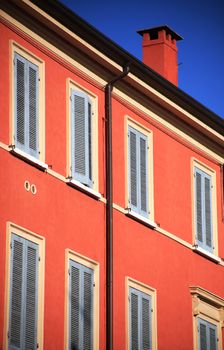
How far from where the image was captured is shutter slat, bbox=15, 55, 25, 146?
98.4ft

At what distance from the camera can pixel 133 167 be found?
33.9 meters

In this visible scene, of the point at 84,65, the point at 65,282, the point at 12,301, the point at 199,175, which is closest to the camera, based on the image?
the point at 12,301

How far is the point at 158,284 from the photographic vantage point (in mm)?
33906

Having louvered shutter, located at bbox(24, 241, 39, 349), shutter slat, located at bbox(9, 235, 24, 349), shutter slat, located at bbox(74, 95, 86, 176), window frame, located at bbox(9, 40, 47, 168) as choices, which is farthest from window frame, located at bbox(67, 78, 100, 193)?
shutter slat, located at bbox(9, 235, 24, 349)

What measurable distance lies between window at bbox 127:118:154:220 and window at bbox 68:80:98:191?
1368mm

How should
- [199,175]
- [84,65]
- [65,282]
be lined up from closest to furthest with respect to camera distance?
[65,282], [84,65], [199,175]

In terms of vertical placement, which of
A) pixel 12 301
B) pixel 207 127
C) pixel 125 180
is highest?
pixel 207 127

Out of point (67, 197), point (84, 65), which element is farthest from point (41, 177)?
point (84, 65)

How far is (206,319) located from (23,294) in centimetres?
756

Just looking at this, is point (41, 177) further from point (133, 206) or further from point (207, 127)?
point (207, 127)

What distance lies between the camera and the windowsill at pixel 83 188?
102 feet

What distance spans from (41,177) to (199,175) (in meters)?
7.25

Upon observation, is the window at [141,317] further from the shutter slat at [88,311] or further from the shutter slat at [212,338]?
the shutter slat at [212,338]

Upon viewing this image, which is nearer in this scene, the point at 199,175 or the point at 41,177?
the point at 41,177
